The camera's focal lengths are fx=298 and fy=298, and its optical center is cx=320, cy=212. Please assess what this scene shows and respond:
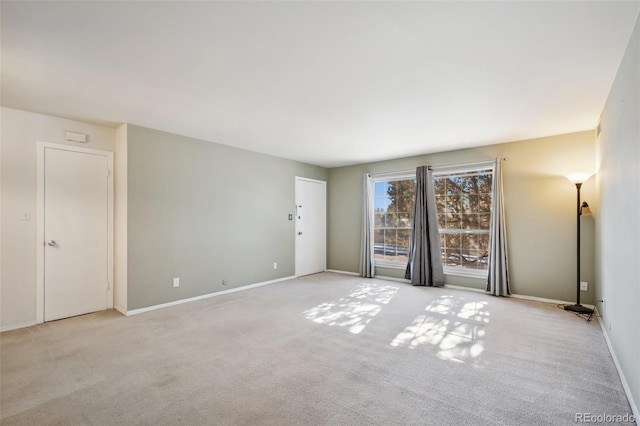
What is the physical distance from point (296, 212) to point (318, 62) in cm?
400

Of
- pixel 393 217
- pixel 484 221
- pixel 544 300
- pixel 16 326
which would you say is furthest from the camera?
pixel 393 217

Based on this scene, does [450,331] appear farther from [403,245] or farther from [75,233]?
[75,233]

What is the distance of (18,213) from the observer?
11.0 feet

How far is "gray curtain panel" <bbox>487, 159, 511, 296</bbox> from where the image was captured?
4.57 m

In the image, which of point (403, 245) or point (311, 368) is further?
point (403, 245)

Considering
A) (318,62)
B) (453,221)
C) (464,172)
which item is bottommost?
(453,221)

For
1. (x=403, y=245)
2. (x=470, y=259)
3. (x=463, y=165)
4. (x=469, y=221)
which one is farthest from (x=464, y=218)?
(x=403, y=245)

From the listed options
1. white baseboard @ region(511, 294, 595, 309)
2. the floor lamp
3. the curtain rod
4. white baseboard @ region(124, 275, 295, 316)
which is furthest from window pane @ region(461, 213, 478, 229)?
white baseboard @ region(124, 275, 295, 316)

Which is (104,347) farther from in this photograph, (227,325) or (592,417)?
(592,417)

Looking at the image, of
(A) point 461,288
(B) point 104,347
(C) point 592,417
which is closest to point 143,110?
(B) point 104,347

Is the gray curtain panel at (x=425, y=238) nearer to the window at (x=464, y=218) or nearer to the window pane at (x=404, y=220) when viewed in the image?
the window at (x=464, y=218)

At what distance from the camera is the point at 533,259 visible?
4449mm

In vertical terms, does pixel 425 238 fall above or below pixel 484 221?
below

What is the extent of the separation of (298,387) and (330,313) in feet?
5.52
